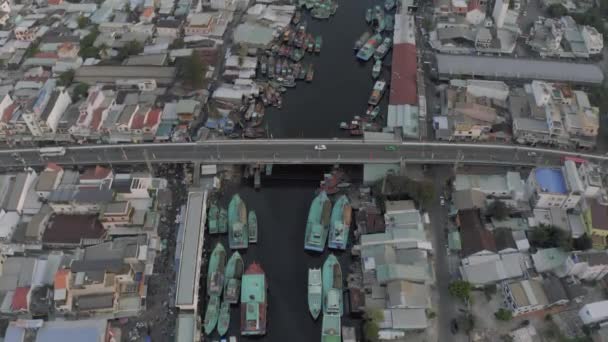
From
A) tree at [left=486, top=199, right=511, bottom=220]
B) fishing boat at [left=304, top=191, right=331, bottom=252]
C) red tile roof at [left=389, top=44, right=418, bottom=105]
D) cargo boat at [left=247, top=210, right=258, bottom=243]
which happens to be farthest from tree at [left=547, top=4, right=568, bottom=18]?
cargo boat at [left=247, top=210, right=258, bottom=243]

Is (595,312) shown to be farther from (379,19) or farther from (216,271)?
(379,19)

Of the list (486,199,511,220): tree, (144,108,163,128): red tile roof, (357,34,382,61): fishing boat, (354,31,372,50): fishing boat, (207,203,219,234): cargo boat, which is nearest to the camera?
(486,199,511,220): tree

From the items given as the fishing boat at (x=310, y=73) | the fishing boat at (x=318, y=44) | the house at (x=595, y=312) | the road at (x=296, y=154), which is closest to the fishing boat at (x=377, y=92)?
the fishing boat at (x=310, y=73)

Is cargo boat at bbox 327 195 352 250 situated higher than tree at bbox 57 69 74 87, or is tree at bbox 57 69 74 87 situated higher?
tree at bbox 57 69 74 87

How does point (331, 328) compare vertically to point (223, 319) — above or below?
below

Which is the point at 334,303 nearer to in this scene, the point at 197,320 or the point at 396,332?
the point at 396,332

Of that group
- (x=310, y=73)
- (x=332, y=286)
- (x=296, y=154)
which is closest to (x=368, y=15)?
(x=310, y=73)

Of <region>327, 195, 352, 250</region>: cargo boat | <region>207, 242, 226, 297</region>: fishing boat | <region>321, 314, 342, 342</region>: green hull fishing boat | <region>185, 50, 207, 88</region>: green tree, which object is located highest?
<region>185, 50, 207, 88</region>: green tree

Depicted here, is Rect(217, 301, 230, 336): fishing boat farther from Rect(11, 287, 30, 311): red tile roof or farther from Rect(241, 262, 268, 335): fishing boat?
Rect(11, 287, 30, 311): red tile roof
